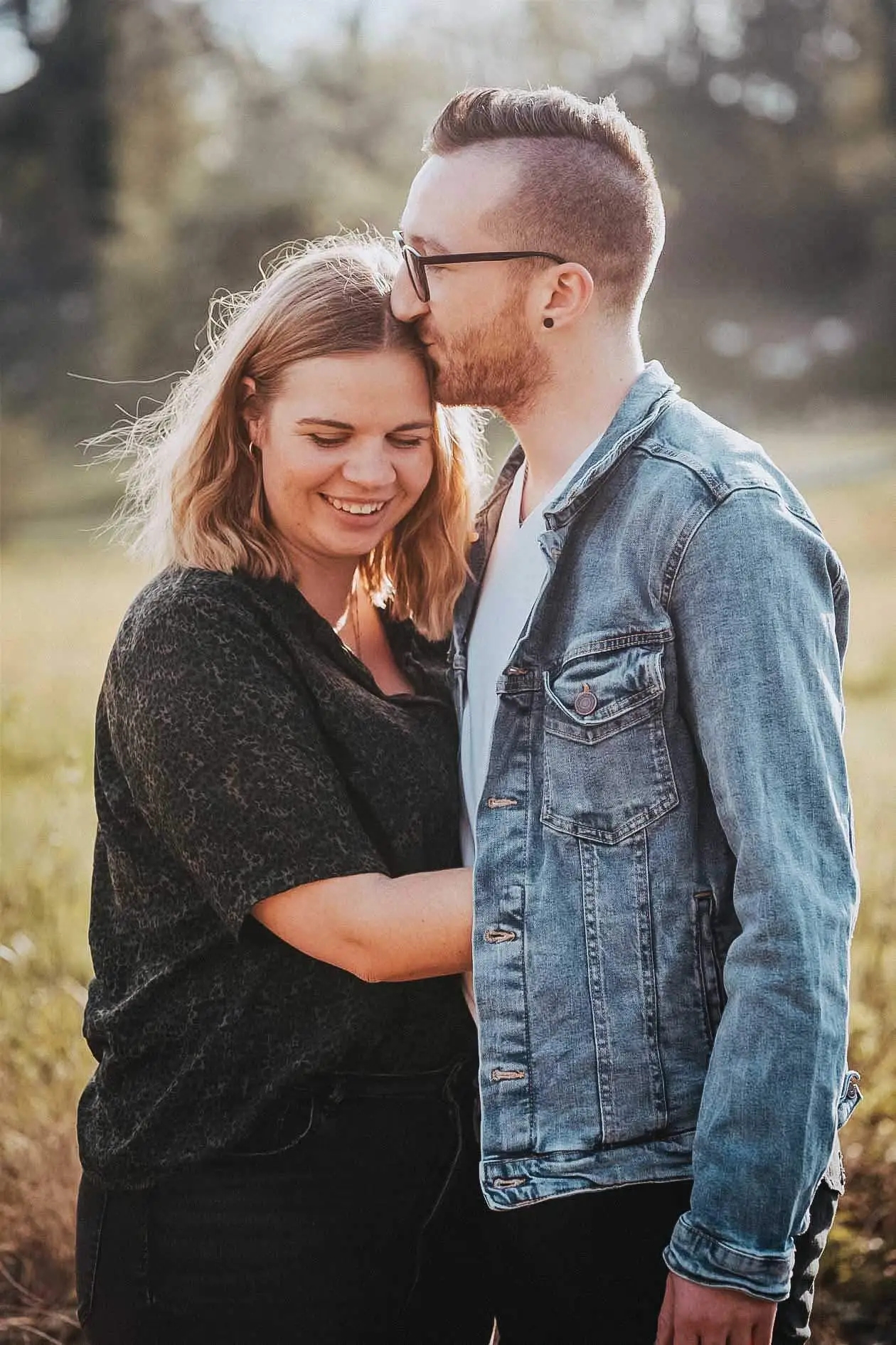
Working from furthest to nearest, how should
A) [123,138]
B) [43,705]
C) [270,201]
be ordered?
1. [123,138]
2. [270,201]
3. [43,705]

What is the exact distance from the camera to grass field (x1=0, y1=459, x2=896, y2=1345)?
3.38 metres

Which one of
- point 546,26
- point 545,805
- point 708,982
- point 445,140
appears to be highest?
point 546,26

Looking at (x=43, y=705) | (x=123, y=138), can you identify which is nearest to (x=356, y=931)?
(x=43, y=705)

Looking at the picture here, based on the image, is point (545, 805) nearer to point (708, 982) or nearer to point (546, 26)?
point (708, 982)

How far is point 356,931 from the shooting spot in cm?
216

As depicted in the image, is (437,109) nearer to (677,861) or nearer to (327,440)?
(327,440)

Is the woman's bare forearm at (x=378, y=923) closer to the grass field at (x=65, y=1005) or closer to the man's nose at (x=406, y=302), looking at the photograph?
the man's nose at (x=406, y=302)

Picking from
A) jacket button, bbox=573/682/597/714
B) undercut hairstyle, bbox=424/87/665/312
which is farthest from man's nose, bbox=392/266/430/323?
jacket button, bbox=573/682/597/714

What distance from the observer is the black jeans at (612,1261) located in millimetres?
2113

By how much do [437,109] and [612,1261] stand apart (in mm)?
29965

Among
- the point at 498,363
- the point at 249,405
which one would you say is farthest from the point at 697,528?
the point at 249,405

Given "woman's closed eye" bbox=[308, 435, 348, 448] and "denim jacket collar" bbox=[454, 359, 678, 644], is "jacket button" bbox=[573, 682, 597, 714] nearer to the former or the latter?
"denim jacket collar" bbox=[454, 359, 678, 644]

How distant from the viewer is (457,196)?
247 centimetres

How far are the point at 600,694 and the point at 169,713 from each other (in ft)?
2.26
